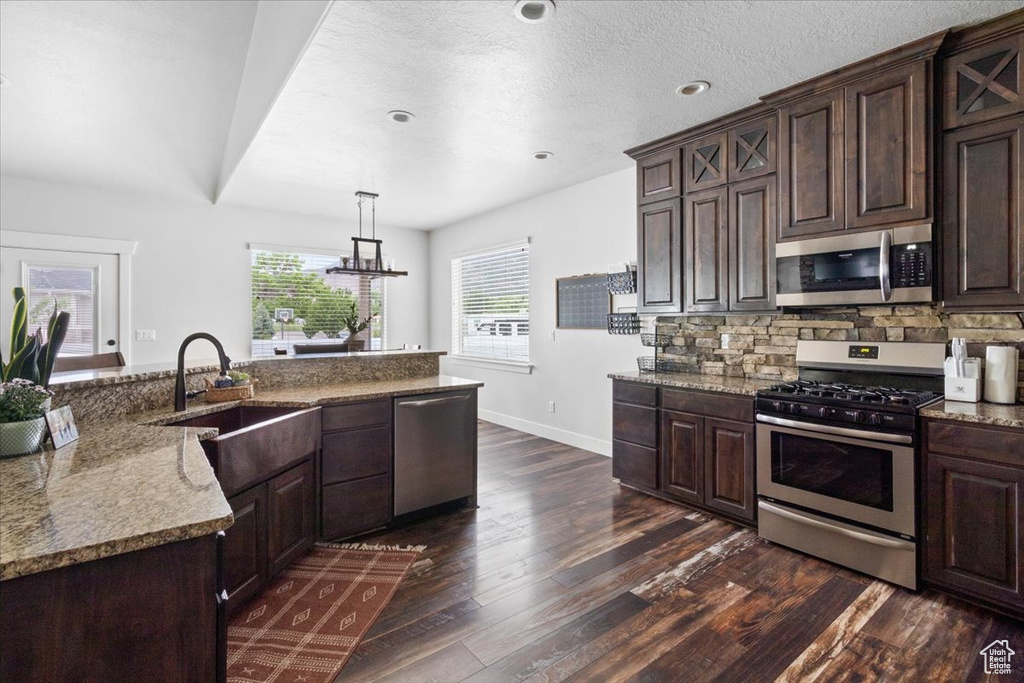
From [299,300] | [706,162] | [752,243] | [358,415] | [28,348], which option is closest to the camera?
[28,348]

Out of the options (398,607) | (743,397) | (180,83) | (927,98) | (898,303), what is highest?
(180,83)

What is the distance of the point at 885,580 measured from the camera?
2.38 metres

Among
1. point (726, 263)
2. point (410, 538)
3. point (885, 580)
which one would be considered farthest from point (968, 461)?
point (410, 538)

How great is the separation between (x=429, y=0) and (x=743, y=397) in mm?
2679

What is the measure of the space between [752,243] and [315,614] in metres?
3.26

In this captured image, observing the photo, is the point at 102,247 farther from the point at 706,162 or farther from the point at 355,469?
the point at 706,162

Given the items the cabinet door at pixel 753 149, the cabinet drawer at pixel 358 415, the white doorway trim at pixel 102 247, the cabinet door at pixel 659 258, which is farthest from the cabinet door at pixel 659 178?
the white doorway trim at pixel 102 247

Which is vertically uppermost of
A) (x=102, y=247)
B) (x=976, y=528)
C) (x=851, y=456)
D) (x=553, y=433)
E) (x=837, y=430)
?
(x=102, y=247)

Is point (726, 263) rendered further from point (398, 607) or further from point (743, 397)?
point (398, 607)

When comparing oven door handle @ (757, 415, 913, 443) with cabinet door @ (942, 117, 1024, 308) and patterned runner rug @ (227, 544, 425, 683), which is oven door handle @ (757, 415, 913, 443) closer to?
cabinet door @ (942, 117, 1024, 308)

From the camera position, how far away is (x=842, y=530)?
2.50 m

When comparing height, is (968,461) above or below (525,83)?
below

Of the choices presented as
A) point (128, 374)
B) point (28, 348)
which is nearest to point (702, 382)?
point (128, 374)

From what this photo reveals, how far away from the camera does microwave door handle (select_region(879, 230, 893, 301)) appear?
8.18ft
